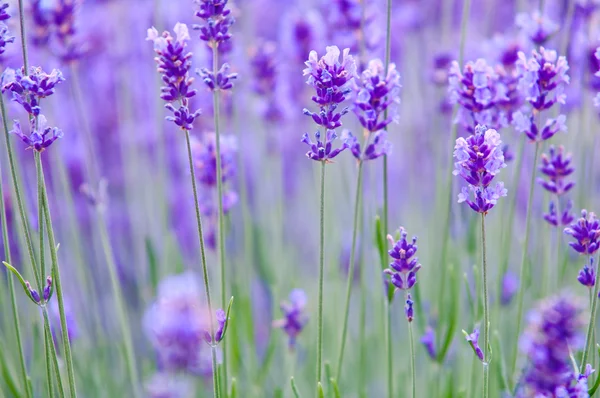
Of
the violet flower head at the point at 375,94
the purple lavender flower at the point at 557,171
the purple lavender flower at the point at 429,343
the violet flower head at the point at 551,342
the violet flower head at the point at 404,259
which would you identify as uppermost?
the violet flower head at the point at 375,94

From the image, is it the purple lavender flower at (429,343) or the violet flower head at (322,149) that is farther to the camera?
the purple lavender flower at (429,343)

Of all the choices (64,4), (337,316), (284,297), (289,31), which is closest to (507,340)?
(337,316)

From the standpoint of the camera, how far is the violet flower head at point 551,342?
5.09 feet

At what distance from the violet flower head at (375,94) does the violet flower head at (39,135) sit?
0.71 meters

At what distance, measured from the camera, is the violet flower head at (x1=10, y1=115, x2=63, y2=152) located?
1.43 metres

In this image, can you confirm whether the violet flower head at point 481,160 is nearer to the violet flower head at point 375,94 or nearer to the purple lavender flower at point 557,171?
the violet flower head at point 375,94

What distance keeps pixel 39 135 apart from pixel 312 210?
7.78 feet

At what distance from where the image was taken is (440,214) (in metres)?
2.60

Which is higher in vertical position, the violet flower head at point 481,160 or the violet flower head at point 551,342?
the violet flower head at point 481,160

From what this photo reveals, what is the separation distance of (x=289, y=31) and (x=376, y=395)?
1.55 metres

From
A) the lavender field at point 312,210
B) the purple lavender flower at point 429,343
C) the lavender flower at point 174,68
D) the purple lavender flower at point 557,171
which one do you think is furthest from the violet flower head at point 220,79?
the purple lavender flower at point 429,343

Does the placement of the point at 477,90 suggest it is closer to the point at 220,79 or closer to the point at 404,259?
the point at 404,259

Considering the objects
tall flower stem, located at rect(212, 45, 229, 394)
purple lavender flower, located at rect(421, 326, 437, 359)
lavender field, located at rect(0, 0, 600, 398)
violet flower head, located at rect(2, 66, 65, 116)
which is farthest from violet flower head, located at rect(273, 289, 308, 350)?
violet flower head, located at rect(2, 66, 65, 116)

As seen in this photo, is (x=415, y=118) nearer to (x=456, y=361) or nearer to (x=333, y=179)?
(x=333, y=179)
